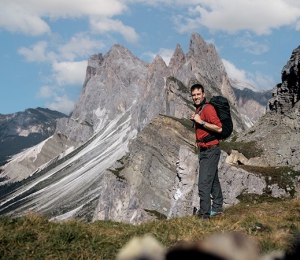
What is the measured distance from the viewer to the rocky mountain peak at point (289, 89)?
59969 millimetres

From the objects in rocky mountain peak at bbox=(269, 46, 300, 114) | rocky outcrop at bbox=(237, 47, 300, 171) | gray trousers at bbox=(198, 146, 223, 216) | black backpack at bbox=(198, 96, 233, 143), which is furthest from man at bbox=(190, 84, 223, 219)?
rocky mountain peak at bbox=(269, 46, 300, 114)

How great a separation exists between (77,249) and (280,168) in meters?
34.0

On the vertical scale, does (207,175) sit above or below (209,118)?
below

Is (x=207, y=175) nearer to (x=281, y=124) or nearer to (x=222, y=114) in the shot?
(x=222, y=114)

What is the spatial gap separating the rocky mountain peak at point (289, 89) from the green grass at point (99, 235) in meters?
53.2

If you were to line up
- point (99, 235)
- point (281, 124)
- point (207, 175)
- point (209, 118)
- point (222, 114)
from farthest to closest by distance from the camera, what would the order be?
point (281, 124), point (207, 175), point (222, 114), point (209, 118), point (99, 235)

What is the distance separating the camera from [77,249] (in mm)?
7586

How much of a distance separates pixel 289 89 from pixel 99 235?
5950cm

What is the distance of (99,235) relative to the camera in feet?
27.8

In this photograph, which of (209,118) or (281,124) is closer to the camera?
(209,118)

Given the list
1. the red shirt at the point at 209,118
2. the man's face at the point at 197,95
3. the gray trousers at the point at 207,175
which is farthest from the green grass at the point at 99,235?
the man's face at the point at 197,95

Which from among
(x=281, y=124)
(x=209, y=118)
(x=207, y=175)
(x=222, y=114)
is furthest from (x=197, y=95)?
(x=281, y=124)

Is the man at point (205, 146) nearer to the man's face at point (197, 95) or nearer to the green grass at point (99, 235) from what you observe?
the man's face at point (197, 95)

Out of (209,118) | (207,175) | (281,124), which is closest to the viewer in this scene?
(209,118)
